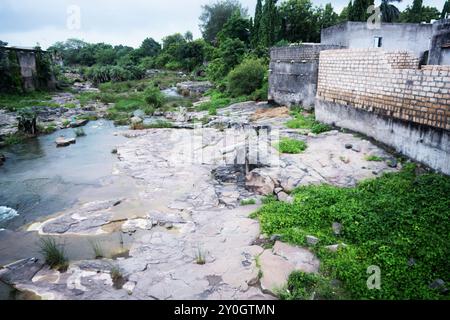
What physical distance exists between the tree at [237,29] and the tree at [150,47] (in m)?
24.2

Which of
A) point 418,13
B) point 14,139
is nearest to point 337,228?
point 14,139

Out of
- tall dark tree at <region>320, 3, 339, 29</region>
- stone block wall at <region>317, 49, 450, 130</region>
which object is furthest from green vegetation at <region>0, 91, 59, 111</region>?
tall dark tree at <region>320, 3, 339, 29</region>

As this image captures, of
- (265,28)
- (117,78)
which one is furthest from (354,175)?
(117,78)

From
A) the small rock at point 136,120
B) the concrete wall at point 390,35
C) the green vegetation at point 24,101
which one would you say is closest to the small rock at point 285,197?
the small rock at point 136,120

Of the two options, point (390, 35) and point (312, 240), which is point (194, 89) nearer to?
point (390, 35)

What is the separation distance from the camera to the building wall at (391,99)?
623cm

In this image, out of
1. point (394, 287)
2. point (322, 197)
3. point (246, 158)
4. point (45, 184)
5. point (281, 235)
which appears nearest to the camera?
point (394, 287)

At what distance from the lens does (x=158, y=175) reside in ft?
28.8

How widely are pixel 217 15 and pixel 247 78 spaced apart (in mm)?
43261

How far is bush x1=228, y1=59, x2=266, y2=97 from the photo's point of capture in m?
19.5

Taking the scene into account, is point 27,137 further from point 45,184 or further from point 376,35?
point 376,35

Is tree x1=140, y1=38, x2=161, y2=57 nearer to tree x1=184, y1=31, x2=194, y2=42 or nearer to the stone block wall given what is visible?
tree x1=184, y1=31, x2=194, y2=42

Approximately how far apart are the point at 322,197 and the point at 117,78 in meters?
34.4

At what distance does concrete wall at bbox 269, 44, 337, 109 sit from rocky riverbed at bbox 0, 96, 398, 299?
2487 mm
